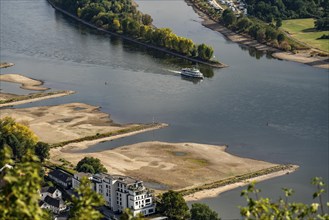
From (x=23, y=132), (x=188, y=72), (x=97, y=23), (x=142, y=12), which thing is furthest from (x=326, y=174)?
(x=142, y=12)

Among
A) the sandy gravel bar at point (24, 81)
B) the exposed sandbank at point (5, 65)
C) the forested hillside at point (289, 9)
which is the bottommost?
the sandy gravel bar at point (24, 81)

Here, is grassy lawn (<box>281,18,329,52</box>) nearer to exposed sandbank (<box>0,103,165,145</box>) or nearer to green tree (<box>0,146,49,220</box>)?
exposed sandbank (<box>0,103,165,145</box>)

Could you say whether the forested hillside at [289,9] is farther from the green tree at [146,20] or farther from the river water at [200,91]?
the green tree at [146,20]

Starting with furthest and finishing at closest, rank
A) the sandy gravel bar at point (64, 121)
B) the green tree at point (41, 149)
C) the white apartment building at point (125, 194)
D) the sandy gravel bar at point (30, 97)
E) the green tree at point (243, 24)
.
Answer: the green tree at point (243, 24), the sandy gravel bar at point (30, 97), the sandy gravel bar at point (64, 121), the green tree at point (41, 149), the white apartment building at point (125, 194)

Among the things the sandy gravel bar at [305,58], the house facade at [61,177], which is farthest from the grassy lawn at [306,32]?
the house facade at [61,177]

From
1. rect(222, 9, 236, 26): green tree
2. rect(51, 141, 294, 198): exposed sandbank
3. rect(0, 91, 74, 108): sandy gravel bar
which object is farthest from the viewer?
rect(222, 9, 236, 26): green tree

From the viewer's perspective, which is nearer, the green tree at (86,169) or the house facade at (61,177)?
the house facade at (61,177)

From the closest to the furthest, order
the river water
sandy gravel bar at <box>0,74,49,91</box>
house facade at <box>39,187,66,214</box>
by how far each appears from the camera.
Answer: house facade at <box>39,187,66,214</box>, the river water, sandy gravel bar at <box>0,74,49,91</box>

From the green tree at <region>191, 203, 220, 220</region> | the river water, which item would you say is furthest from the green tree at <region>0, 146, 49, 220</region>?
the river water

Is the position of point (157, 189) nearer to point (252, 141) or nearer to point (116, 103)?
point (252, 141)
